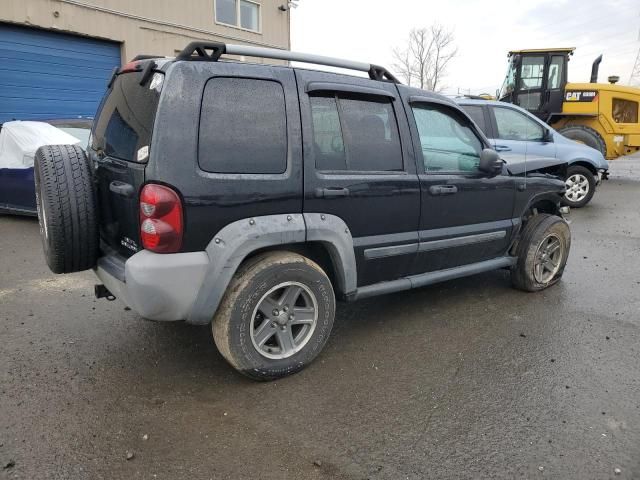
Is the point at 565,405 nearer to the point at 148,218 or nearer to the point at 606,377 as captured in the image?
the point at 606,377

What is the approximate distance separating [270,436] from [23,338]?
2199mm

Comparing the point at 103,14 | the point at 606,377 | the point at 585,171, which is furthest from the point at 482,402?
the point at 103,14

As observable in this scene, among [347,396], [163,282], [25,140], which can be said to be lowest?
[347,396]

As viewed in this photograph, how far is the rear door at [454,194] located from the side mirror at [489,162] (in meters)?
0.08

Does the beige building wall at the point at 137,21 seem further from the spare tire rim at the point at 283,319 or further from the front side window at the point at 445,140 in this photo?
the spare tire rim at the point at 283,319

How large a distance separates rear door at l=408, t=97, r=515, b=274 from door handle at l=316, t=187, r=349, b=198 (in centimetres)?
75

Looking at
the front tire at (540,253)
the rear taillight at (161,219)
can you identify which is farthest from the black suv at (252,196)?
the front tire at (540,253)

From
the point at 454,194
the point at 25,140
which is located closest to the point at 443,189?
the point at 454,194

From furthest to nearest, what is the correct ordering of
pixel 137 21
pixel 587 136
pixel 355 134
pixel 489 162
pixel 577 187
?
pixel 137 21
pixel 587 136
pixel 577 187
pixel 489 162
pixel 355 134

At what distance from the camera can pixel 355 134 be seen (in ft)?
10.9

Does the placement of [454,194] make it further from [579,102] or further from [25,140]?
[579,102]

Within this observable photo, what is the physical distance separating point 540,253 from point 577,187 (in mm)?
5941

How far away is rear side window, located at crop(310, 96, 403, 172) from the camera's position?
124 inches

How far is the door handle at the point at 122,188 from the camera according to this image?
270cm
